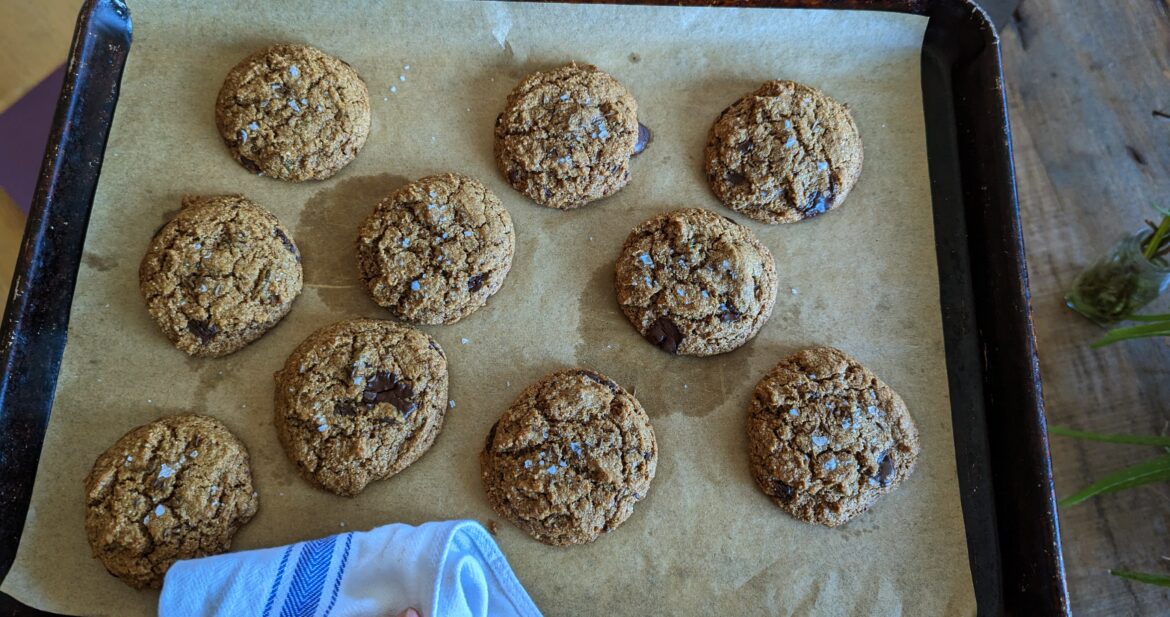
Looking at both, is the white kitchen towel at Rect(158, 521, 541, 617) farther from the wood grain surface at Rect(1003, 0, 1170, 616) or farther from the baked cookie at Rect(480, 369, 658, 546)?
the wood grain surface at Rect(1003, 0, 1170, 616)

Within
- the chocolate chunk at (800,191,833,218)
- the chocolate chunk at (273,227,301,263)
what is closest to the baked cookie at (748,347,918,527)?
the chocolate chunk at (800,191,833,218)

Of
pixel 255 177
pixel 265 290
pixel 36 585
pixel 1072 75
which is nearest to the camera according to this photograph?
pixel 36 585

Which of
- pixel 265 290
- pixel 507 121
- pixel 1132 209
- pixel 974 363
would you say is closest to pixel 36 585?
pixel 265 290

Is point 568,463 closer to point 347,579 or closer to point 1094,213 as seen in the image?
point 347,579

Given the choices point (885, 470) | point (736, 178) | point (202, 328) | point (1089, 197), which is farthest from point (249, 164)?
point (1089, 197)

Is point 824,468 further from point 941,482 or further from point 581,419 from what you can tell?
point 581,419

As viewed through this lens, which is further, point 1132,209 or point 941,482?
point 1132,209

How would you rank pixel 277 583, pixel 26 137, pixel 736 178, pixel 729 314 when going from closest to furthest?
pixel 277 583 → pixel 729 314 → pixel 736 178 → pixel 26 137
